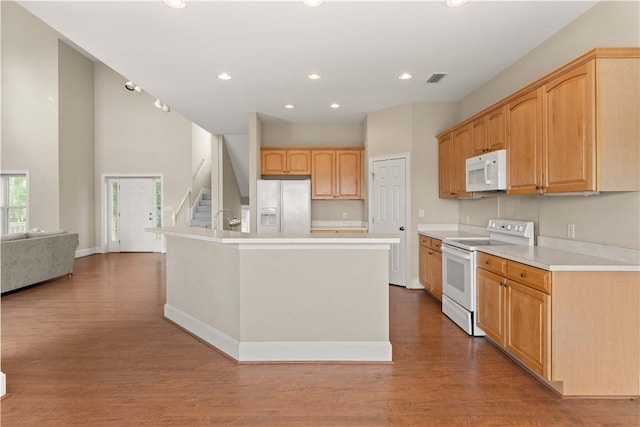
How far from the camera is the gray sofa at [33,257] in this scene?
5.09 meters

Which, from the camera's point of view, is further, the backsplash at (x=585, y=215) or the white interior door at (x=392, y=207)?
the white interior door at (x=392, y=207)

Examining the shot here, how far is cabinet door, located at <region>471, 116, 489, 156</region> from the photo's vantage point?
12.6ft

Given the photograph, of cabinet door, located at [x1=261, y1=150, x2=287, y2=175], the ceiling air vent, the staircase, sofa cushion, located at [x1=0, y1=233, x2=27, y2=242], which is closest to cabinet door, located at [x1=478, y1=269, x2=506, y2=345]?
the ceiling air vent

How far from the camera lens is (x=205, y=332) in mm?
3395

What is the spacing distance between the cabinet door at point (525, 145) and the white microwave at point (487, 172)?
0.08 meters

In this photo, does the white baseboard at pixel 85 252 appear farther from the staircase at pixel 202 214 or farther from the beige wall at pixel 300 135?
the beige wall at pixel 300 135

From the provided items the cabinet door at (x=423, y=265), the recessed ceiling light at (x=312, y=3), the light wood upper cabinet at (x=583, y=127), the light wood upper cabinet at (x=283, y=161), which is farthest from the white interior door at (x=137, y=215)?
the light wood upper cabinet at (x=583, y=127)

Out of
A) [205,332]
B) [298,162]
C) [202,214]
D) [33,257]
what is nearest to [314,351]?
[205,332]

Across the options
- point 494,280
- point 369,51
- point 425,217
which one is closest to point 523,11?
point 369,51

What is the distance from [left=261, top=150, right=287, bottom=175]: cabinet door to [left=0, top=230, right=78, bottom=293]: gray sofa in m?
3.53

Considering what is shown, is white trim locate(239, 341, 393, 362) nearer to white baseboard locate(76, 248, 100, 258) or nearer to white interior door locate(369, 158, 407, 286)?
white interior door locate(369, 158, 407, 286)

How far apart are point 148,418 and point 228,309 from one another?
105cm

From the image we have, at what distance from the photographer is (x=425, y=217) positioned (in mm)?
5445

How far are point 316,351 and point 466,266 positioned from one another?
168cm
